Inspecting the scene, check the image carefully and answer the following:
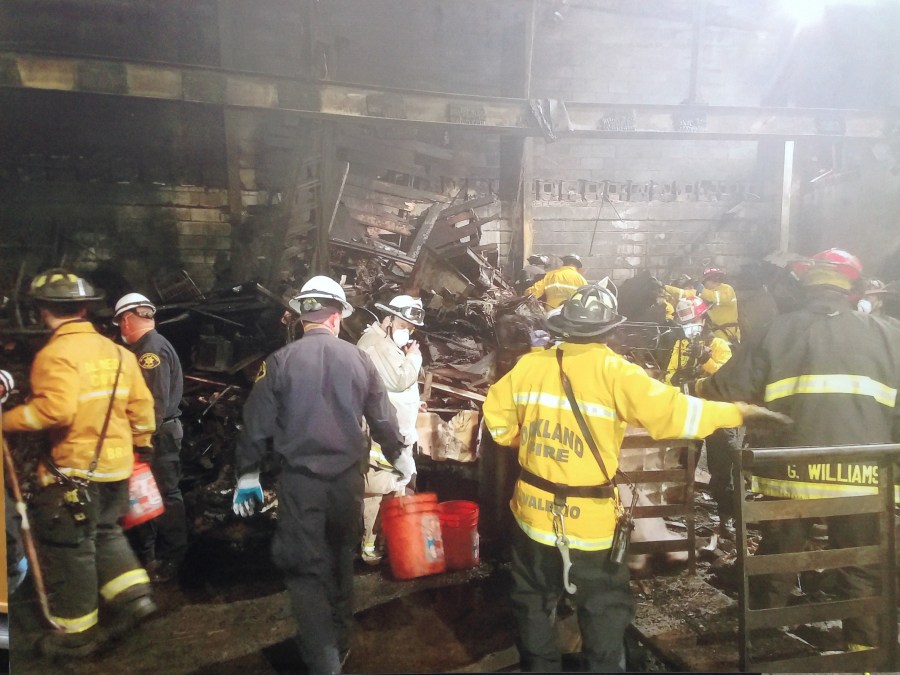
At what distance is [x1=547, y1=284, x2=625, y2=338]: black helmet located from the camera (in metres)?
2.10

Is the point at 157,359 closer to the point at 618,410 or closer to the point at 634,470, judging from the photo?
the point at 618,410

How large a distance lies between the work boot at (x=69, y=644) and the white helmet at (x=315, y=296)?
1818 mm

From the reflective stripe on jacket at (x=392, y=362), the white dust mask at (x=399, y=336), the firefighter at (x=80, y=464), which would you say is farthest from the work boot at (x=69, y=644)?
the white dust mask at (x=399, y=336)

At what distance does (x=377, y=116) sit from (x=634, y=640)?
3084mm

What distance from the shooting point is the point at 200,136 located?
2.50 m

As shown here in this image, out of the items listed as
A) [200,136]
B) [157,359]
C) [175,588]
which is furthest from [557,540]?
[200,136]

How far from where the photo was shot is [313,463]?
2324mm

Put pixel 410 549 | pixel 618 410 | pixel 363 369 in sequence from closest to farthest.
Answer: pixel 618 410 < pixel 363 369 < pixel 410 549

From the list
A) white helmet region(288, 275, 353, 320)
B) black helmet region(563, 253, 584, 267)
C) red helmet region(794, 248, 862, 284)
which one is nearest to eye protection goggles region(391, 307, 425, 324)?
white helmet region(288, 275, 353, 320)

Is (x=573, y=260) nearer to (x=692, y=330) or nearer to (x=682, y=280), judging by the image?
(x=682, y=280)

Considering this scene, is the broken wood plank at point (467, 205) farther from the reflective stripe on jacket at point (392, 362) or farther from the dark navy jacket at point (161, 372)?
the dark navy jacket at point (161, 372)

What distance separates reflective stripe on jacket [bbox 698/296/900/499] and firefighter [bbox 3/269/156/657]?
3010 millimetres

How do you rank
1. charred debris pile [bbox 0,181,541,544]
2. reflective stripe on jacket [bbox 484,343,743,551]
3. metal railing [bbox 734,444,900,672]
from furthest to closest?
1. charred debris pile [bbox 0,181,541,544]
2. metal railing [bbox 734,444,900,672]
3. reflective stripe on jacket [bbox 484,343,743,551]

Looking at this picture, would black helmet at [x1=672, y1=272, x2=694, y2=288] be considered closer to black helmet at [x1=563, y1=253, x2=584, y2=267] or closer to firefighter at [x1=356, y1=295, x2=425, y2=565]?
black helmet at [x1=563, y1=253, x2=584, y2=267]
